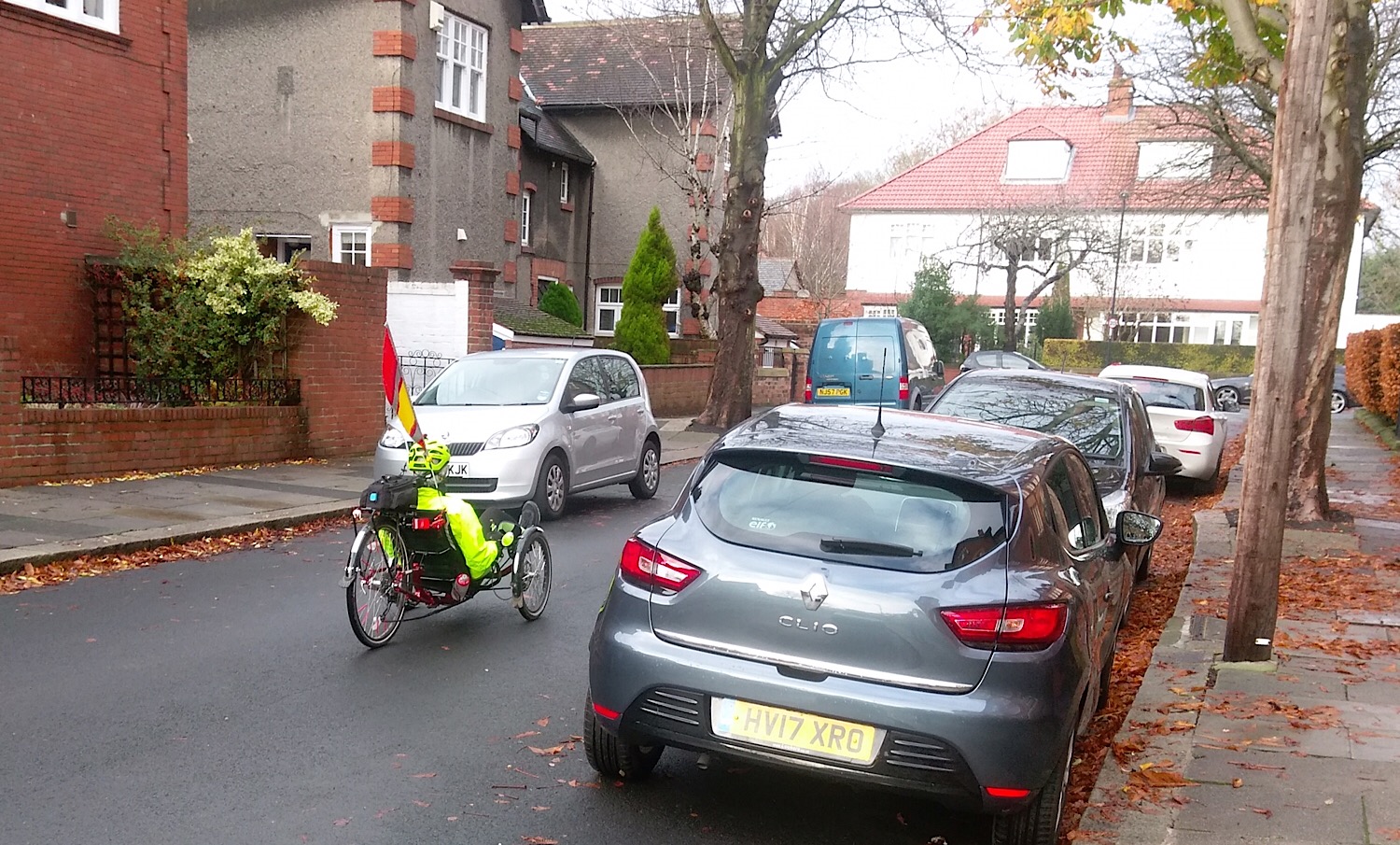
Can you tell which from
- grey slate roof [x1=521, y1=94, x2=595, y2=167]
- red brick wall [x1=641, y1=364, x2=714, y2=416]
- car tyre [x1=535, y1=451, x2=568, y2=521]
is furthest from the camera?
grey slate roof [x1=521, y1=94, x2=595, y2=167]

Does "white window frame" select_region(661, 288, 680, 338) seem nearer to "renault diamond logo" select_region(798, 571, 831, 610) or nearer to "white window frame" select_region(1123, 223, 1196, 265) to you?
"white window frame" select_region(1123, 223, 1196, 265)

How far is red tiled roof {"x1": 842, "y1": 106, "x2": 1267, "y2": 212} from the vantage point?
5134 cm

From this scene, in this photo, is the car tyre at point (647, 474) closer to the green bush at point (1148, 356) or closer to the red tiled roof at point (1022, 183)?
the green bush at point (1148, 356)

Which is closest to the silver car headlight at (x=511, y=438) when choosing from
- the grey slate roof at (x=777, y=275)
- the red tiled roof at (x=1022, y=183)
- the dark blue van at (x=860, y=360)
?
the dark blue van at (x=860, y=360)

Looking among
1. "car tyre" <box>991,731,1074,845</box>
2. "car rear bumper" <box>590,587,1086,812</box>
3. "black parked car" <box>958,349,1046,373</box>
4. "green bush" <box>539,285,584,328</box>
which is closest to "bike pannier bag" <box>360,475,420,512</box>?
"car rear bumper" <box>590,587,1086,812</box>

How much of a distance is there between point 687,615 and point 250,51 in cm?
2217

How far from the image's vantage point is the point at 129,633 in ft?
22.0

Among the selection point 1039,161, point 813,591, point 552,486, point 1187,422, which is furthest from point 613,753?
point 1039,161

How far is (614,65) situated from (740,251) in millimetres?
14701

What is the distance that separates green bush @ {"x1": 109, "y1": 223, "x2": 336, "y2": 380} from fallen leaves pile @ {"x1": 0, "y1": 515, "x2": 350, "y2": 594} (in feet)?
12.8

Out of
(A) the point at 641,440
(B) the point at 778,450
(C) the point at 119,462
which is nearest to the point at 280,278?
(C) the point at 119,462

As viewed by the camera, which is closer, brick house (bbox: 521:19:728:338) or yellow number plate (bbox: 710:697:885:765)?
yellow number plate (bbox: 710:697:885:765)

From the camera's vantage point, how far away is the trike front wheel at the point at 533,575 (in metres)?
7.22

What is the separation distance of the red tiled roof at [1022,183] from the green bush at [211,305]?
38695mm
